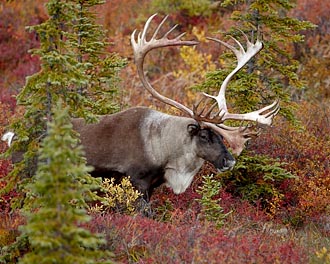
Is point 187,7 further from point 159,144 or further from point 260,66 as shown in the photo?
point 159,144

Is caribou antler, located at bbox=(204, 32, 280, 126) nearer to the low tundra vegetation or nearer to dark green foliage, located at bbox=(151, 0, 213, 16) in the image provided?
the low tundra vegetation

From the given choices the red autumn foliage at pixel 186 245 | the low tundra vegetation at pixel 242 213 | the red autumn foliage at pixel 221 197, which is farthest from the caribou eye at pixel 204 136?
the red autumn foliage at pixel 186 245

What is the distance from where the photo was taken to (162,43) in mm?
9344

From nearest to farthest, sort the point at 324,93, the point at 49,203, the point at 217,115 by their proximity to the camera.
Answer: the point at 49,203, the point at 217,115, the point at 324,93

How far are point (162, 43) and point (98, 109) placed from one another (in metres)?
1.66

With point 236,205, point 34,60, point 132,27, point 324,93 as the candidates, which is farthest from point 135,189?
point 132,27

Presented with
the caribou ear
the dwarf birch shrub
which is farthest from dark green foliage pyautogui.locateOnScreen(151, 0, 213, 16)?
the dwarf birch shrub

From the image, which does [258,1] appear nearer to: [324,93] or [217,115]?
[217,115]

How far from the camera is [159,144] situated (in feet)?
29.8

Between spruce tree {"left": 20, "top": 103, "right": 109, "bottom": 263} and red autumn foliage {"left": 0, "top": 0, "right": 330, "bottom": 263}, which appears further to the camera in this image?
red autumn foliage {"left": 0, "top": 0, "right": 330, "bottom": 263}

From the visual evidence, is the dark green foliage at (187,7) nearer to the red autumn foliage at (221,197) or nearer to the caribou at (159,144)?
the red autumn foliage at (221,197)

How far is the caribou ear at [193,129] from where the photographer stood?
8.98 metres

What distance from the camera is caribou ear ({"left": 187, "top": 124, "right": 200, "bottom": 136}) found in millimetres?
8977

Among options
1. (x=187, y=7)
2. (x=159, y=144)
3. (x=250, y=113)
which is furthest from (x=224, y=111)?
(x=187, y=7)
